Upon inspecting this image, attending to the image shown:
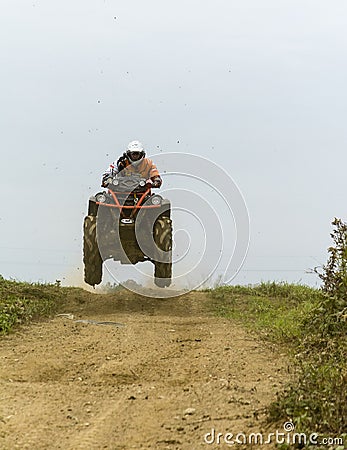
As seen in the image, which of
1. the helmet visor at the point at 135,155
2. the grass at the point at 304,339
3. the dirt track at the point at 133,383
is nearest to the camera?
the grass at the point at 304,339

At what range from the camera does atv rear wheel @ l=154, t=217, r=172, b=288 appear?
11.5 meters

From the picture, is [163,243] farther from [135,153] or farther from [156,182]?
[135,153]

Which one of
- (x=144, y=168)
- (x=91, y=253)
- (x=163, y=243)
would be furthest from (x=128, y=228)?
(x=144, y=168)

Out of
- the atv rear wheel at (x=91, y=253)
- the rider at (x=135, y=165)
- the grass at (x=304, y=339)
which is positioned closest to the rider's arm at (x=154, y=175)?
the rider at (x=135, y=165)

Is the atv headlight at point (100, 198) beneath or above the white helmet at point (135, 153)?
beneath

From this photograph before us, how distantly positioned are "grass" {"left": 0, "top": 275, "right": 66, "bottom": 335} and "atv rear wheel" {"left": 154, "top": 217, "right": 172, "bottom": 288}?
65.8 inches

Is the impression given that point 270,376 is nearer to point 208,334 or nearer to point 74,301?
point 208,334

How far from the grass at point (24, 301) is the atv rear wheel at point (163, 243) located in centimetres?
167

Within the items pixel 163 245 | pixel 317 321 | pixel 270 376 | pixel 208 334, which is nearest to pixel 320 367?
pixel 270 376

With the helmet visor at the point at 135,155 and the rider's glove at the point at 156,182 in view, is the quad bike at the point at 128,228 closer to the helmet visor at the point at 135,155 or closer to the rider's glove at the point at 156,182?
the rider's glove at the point at 156,182

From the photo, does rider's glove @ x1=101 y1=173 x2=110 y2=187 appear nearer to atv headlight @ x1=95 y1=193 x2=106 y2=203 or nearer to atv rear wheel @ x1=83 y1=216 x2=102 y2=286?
atv headlight @ x1=95 y1=193 x2=106 y2=203

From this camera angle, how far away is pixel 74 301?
483 inches

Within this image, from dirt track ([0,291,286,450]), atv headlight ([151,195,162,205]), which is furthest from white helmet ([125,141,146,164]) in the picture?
dirt track ([0,291,286,450])

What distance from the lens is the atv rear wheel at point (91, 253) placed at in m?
11.6
